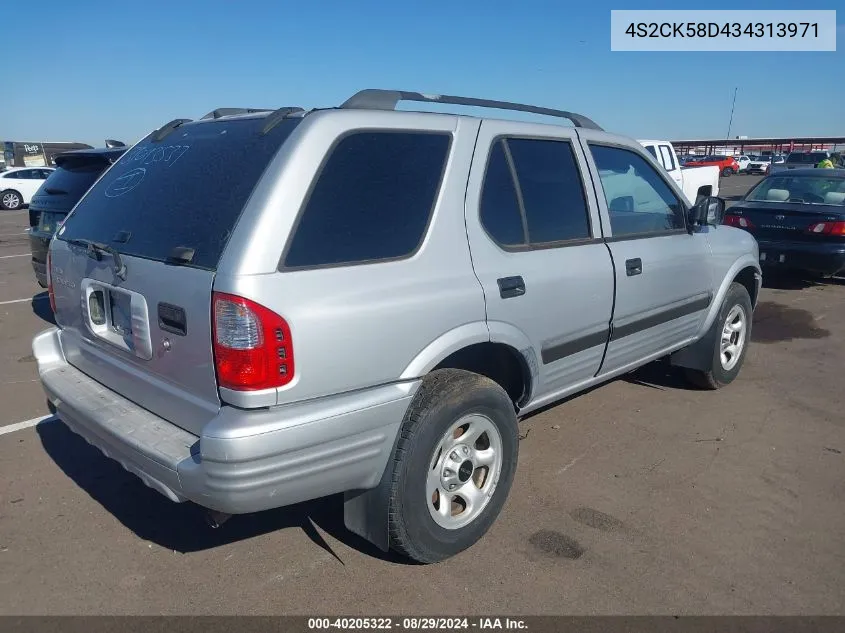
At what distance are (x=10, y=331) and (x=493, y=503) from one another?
5.74m

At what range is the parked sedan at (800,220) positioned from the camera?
330 inches

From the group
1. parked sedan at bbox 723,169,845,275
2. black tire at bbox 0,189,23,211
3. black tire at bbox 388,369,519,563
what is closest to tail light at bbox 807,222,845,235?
parked sedan at bbox 723,169,845,275

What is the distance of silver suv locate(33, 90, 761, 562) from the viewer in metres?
2.38

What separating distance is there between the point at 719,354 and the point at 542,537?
2561mm

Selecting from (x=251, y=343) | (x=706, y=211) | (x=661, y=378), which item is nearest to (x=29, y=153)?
(x=661, y=378)

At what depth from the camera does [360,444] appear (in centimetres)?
256

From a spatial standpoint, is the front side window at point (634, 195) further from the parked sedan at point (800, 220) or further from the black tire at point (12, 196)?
the black tire at point (12, 196)

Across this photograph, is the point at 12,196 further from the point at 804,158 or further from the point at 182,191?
the point at 804,158

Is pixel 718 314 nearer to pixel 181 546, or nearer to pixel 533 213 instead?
pixel 533 213

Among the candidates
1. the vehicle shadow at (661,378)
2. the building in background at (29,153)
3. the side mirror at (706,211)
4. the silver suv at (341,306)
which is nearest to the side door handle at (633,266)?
the silver suv at (341,306)

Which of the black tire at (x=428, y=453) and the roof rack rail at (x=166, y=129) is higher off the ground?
the roof rack rail at (x=166, y=129)

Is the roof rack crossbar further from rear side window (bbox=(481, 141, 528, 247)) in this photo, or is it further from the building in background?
the building in background

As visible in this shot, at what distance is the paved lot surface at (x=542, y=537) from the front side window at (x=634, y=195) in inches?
52.9
